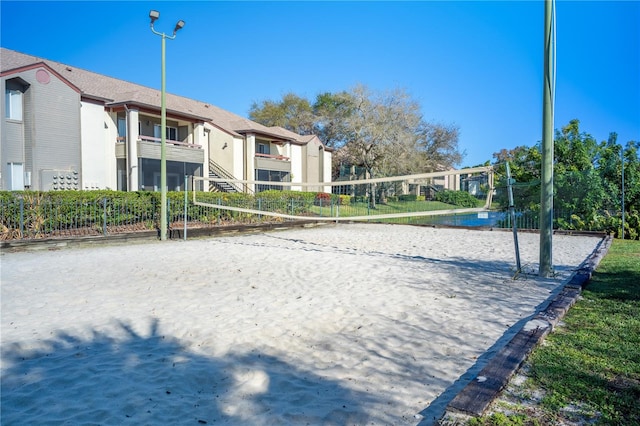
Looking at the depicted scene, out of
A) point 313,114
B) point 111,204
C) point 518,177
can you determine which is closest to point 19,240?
point 111,204

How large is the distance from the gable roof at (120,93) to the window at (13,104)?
1.14m

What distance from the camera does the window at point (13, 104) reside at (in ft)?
66.2

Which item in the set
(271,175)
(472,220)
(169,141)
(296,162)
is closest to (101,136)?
(169,141)

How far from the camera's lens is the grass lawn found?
2859 millimetres

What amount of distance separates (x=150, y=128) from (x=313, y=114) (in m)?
32.7

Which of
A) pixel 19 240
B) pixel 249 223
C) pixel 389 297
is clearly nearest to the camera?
pixel 389 297

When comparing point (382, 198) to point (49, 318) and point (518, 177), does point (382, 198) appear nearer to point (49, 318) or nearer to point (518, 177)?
point (518, 177)

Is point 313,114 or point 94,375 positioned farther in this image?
point 313,114

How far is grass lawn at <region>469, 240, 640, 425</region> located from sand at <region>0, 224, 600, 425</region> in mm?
492

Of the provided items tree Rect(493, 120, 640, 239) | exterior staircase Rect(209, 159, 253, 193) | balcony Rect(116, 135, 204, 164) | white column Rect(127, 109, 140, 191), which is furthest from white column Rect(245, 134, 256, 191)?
tree Rect(493, 120, 640, 239)

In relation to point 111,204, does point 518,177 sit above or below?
above

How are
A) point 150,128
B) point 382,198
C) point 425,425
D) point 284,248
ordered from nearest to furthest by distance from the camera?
point 425,425 → point 284,248 → point 150,128 → point 382,198

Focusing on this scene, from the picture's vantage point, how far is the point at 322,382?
12.0 feet

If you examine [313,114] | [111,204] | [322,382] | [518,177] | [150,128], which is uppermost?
[313,114]
